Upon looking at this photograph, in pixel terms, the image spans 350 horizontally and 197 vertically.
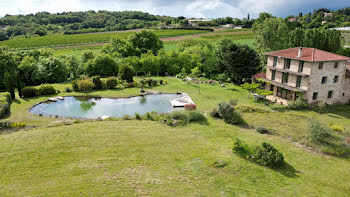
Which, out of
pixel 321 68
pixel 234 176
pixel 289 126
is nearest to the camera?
pixel 234 176

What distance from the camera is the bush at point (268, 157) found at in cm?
1589

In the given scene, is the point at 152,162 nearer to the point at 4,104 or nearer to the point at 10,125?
the point at 10,125

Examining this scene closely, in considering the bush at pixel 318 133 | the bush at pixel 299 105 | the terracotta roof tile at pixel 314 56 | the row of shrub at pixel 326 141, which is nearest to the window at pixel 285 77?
the terracotta roof tile at pixel 314 56

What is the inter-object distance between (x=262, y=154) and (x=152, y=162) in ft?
24.2

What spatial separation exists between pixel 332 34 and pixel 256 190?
41.7m

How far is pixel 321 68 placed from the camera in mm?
29297

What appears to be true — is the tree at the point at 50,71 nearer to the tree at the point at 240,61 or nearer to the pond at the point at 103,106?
the pond at the point at 103,106

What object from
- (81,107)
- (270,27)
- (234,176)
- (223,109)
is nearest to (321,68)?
(223,109)

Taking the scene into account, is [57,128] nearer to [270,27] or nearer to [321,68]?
[321,68]

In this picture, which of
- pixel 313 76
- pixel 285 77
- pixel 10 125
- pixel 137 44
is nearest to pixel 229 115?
pixel 313 76

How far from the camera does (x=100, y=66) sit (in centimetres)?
4625

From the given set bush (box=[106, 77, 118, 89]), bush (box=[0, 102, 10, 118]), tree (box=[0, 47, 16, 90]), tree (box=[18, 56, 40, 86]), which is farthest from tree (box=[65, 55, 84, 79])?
bush (box=[0, 102, 10, 118])

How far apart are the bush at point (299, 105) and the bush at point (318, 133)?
31.4 ft

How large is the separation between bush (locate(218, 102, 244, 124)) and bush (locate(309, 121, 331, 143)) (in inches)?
257
